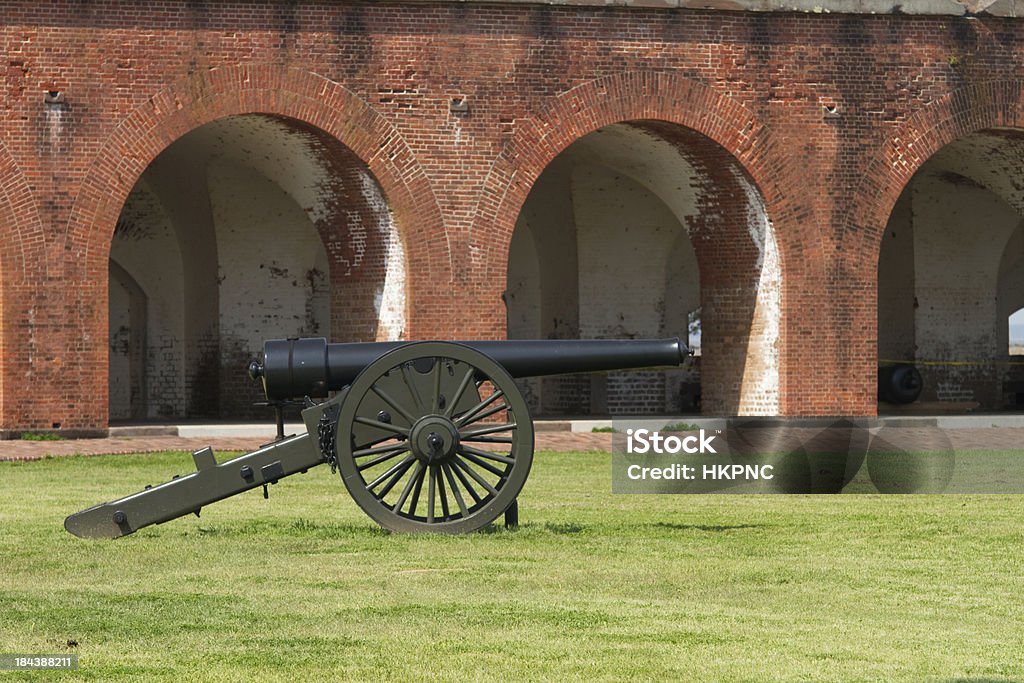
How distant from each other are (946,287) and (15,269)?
12.5 meters

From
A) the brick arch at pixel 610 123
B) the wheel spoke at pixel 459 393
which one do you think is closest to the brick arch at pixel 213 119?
the brick arch at pixel 610 123

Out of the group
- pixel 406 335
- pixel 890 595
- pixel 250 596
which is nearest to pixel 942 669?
pixel 890 595

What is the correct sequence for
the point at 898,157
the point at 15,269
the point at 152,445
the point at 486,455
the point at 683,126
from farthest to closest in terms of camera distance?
the point at 898,157, the point at 683,126, the point at 15,269, the point at 152,445, the point at 486,455

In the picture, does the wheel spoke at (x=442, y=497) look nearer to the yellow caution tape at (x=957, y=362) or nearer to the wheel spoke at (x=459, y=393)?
the wheel spoke at (x=459, y=393)

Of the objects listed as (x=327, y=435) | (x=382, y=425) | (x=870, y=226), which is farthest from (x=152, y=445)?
Answer: (x=382, y=425)

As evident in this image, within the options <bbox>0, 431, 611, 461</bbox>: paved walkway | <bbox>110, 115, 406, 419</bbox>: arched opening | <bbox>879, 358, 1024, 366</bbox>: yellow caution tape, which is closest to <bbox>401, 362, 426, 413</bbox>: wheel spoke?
<bbox>0, 431, 611, 461</bbox>: paved walkway

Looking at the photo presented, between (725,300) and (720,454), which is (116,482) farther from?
(725,300)

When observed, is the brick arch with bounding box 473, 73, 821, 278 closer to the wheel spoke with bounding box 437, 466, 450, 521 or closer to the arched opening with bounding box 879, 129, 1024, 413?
the arched opening with bounding box 879, 129, 1024, 413

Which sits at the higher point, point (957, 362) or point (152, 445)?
point (957, 362)

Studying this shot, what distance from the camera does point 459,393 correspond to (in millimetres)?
9008

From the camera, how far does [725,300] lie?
1944 cm

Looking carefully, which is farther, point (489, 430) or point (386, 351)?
point (386, 351)

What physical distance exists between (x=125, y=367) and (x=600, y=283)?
5.99 m

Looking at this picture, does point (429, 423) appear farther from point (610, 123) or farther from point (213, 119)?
point (610, 123)
